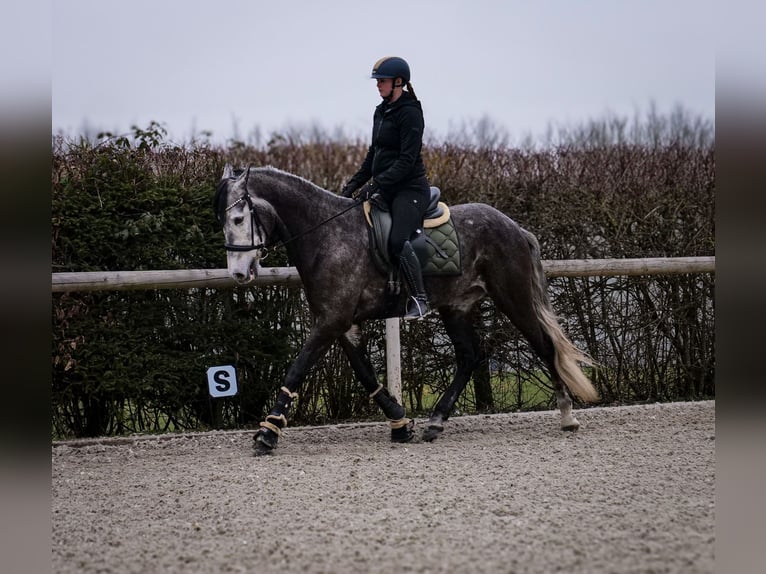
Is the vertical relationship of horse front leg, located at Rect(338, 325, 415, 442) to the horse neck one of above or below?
below

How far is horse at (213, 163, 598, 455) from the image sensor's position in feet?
20.4

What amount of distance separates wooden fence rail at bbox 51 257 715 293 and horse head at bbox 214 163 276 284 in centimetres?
69

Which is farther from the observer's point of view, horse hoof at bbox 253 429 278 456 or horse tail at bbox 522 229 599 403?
horse tail at bbox 522 229 599 403

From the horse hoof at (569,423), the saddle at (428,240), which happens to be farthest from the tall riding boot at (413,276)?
the horse hoof at (569,423)

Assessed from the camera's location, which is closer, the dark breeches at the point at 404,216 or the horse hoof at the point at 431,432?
the dark breeches at the point at 404,216

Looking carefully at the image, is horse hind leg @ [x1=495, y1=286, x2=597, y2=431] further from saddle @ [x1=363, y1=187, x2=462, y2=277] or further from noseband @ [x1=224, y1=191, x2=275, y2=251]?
noseband @ [x1=224, y1=191, x2=275, y2=251]

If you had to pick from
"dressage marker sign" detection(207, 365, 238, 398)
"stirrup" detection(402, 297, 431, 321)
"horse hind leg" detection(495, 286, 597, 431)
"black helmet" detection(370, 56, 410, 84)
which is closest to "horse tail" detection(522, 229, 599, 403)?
"horse hind leg" detection(495, 286, 597, 431)

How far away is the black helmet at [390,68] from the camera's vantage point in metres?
6.37

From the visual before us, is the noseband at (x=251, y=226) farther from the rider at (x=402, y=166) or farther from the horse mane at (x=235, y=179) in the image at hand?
the rider at (x=402, y=166)

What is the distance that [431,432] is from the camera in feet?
22.4

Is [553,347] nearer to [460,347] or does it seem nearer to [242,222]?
[460,347]

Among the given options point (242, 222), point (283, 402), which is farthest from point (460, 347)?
point (242, 222)
